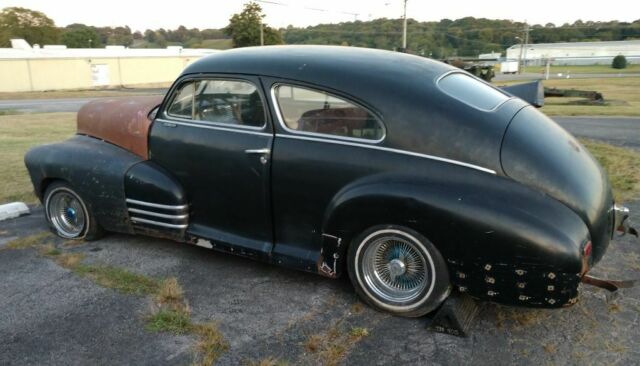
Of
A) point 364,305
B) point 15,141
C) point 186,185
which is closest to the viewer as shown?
point 364,305

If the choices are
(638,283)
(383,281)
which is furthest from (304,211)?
(638,283)

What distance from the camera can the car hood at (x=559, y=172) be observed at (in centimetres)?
308

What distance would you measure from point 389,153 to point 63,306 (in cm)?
242

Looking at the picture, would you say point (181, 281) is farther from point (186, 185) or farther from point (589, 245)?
point (589, 245)

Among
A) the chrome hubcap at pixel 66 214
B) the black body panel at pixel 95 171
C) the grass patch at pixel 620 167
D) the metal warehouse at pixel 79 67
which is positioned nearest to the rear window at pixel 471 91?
the black body panel at pixel 95 171

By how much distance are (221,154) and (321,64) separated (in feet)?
3.25

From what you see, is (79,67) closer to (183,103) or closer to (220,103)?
(183,103)

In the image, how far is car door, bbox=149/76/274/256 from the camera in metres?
3.79

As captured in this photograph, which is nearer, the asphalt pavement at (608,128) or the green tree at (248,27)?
the asphalt pavement at (608,128)

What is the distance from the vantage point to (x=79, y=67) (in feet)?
151

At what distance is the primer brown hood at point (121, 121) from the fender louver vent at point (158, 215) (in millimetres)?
426

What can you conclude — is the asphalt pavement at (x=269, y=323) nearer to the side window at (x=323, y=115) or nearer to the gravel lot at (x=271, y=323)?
the gravel lot at (x=271, y=323)

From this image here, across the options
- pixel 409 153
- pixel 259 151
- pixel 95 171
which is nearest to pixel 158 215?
pixel 95 171

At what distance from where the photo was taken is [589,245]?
3.01 m
